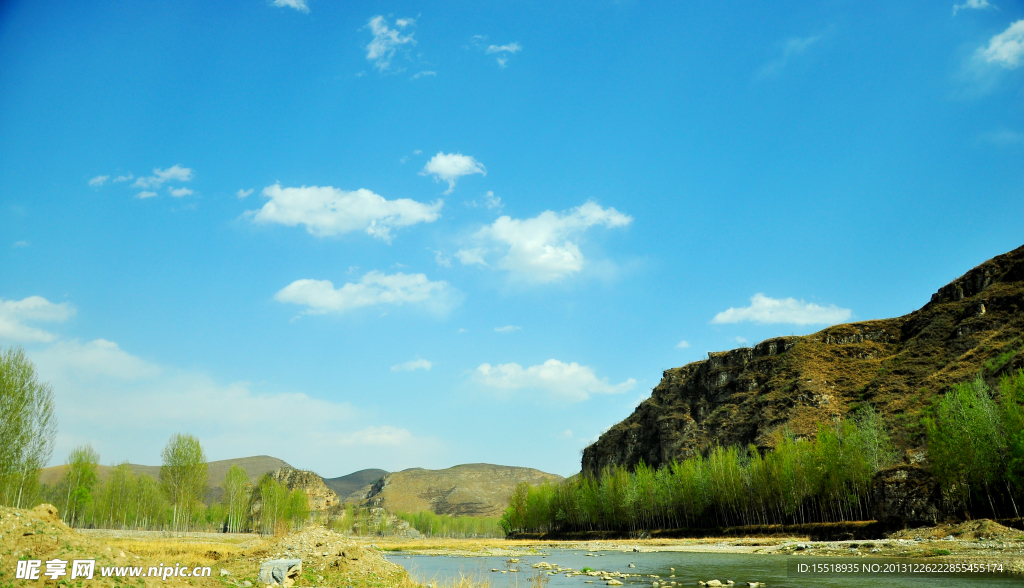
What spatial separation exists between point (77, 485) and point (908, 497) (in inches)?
4059

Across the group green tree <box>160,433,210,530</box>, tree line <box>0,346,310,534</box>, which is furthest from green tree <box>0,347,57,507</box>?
green tree <box>160,433,210,530</box>

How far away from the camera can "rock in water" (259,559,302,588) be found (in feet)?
61.2

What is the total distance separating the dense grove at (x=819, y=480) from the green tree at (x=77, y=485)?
7894cm

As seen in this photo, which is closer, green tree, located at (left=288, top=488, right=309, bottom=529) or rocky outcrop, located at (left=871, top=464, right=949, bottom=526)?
rocky outcrop, located at (left=871, top=464, right=949, bottom=526)

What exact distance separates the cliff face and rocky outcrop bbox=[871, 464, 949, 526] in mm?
25240

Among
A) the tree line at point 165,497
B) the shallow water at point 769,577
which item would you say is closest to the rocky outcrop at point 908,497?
the shallow water at point 769,577

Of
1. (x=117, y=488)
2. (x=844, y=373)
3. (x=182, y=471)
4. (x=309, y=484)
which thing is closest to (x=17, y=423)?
(x=182, y=471)

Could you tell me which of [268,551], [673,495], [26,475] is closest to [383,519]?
[673,495]

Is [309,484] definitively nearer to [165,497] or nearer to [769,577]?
[165,497]

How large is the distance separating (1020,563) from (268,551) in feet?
114

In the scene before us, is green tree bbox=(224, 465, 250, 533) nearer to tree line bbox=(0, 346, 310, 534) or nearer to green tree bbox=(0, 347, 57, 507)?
tree line bbox=(0, 346, 310, 534)

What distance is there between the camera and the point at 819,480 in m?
59.5

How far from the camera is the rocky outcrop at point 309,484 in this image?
559 feet

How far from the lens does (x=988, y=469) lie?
42.1 meters
